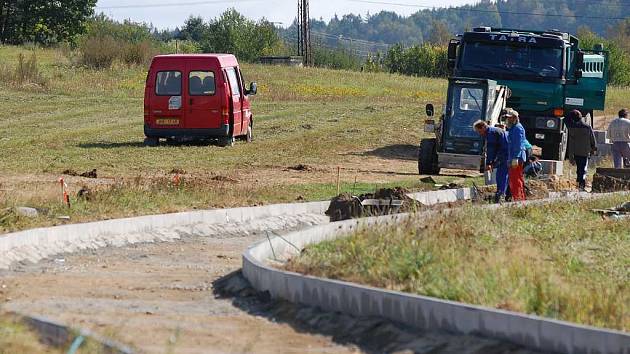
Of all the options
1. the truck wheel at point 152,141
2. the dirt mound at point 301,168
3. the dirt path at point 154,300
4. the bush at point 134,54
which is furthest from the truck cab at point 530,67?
the bush at point 134,54

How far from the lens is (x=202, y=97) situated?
105 ft

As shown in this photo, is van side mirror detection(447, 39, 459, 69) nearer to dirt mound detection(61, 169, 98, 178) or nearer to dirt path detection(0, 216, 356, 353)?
dirt mound detection(61, 169, 98, 178)

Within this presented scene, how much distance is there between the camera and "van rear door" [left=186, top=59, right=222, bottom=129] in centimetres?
3169

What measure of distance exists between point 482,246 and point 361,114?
101 feet

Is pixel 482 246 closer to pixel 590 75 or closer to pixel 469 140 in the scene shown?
pixel 469 140

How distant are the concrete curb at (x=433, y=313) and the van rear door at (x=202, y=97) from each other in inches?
735

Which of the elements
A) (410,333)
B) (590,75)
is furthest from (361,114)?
(410,333)

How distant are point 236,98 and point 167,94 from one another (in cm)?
180

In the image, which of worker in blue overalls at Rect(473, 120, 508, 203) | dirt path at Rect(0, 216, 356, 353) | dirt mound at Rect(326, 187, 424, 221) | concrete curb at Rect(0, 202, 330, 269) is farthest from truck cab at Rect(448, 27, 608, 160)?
dirt path at Rect(0, 216, 356, 353)

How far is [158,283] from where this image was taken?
13.0m

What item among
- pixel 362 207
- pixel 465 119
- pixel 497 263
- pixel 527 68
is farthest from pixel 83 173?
pixel 497 263

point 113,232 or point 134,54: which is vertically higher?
point 113,232

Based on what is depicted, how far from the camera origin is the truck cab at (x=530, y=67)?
29.3 metres

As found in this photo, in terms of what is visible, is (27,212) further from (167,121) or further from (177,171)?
(167,121)
